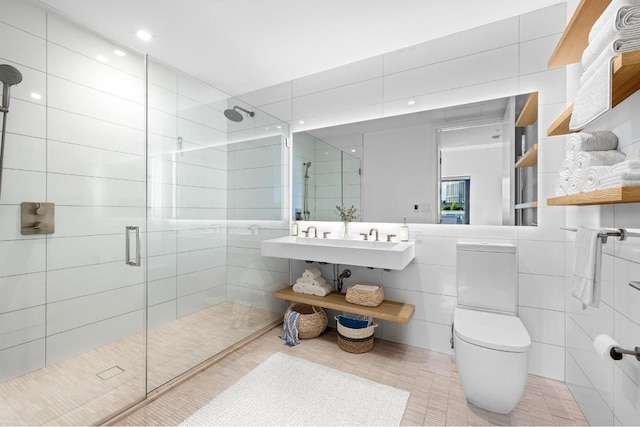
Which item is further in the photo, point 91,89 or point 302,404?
point 91,89

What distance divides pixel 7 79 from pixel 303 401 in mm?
2541

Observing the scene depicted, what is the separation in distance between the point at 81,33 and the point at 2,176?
1.17 meters

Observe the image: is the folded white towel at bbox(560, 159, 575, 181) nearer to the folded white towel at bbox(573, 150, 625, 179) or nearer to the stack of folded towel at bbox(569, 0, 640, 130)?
the folded white towel at bbox(573, 150, 625, 179)

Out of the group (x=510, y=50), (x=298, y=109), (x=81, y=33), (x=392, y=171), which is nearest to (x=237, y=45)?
(x=298, y=109)

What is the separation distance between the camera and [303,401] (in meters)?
1.70

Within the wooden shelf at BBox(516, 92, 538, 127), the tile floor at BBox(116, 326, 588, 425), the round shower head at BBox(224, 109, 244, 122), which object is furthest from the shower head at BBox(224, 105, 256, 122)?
the wooden shelf at BBox(516, 92, 538, 127)

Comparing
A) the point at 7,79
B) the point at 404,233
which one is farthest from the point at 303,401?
the point at 7,79

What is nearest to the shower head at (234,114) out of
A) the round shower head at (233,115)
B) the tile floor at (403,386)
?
the round shower head at (233,115)

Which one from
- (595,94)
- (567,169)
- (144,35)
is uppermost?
(144,35)

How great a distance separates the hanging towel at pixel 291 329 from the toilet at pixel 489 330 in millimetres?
1276

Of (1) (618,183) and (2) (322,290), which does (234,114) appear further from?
(1) (618,183)

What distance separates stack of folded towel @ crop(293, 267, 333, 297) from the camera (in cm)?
257

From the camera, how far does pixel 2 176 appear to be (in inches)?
63.4

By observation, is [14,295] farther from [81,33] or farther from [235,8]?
[235,8]
